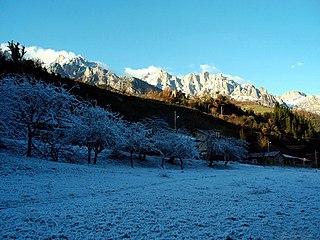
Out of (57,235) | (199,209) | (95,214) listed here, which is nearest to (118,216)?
(95,214)

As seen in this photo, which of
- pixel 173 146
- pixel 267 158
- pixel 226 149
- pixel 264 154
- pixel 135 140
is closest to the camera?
pixel 135 140

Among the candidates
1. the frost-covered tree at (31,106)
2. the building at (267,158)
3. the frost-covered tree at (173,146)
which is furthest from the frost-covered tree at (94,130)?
the building at (267,158)

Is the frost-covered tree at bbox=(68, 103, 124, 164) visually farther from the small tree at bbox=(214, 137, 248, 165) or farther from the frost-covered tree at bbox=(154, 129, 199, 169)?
the small tree at bbox=(214, 137, 248, 165)

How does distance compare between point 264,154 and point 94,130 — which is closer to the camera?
point 94,130

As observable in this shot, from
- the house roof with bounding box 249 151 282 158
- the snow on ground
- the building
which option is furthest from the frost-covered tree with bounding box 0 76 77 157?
the house roof with bounding box 249 151 282 158

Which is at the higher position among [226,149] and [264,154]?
[226,149]

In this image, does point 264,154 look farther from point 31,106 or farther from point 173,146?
point 31,106

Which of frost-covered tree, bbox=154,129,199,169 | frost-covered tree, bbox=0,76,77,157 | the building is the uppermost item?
frost-covered tree, bbox=0,76,77,157

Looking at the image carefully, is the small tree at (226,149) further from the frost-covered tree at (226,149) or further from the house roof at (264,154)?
the house roof at (264,154)

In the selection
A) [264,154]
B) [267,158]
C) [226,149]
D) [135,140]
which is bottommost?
[267,158]

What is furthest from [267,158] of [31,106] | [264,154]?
[31,106]

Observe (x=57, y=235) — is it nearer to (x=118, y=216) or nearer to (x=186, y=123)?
(x=118, y=216)

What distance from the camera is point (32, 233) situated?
13.5 feet

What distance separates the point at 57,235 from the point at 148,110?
68.4 meters
